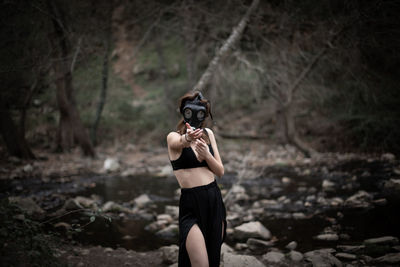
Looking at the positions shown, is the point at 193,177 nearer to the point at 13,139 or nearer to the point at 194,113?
the point at 194,113

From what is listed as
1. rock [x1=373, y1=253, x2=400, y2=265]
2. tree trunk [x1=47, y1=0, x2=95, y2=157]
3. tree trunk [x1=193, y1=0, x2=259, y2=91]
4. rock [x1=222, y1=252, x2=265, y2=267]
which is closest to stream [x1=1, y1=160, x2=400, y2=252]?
rock [x1=373, y1=253, x2=400, y2=265]

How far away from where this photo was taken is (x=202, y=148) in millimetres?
2889

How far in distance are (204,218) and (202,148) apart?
65 cm

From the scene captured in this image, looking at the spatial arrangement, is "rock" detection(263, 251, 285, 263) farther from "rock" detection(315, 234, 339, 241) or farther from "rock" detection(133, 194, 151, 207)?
"rock" detection(133, 194, 151, 207)

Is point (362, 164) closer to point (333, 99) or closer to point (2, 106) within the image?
point (333, 99)

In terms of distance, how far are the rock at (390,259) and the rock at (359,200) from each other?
2468mm

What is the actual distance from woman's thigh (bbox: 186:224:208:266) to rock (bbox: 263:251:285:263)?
1.91 meters

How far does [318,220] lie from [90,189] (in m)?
5.96

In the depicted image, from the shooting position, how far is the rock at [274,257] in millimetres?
4316

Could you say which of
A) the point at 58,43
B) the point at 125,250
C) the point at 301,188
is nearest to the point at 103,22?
the point at 58,43

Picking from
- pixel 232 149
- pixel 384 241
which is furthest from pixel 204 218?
pixel 232 149

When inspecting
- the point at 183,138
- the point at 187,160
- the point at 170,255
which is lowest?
the point at 170,255

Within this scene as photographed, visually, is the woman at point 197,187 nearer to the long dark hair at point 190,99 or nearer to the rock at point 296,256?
the long dark hair at point 190,99

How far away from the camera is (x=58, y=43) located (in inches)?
261
